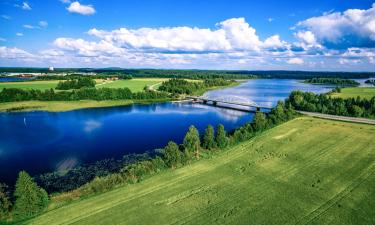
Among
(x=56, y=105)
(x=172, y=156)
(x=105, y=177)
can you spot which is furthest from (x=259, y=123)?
(x=56, y=105)

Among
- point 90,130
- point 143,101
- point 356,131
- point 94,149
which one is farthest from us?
point 143,101

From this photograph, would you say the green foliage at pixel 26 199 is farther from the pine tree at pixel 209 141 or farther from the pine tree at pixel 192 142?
the pine tree at pixel 209 141

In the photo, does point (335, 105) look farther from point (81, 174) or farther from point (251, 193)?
point (81, 174)

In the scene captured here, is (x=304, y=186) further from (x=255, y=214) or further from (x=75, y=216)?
(x=75, y=216)

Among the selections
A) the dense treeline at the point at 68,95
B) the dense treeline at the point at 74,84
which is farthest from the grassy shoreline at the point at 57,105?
the dense treeline at the point at 74,84

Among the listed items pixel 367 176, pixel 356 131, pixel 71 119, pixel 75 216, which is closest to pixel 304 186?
pixel 367 176

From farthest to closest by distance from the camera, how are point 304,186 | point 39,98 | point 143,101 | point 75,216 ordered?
point 143,101 → point 39,98 → point 304,186 → point 75,216

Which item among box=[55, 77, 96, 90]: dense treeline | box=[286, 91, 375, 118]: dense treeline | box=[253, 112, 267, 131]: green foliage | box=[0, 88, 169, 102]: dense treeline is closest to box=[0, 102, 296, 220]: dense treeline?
box=[253, 112, 267, 131]: green foliage

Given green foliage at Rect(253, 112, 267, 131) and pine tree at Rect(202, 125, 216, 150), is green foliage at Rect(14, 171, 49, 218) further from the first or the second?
green foliage at Rect(253, 112, 267, 131)
